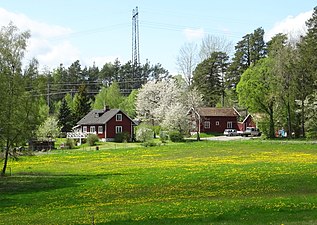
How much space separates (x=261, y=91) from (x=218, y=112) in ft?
86.1

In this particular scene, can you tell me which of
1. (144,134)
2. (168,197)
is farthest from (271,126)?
(168,197)

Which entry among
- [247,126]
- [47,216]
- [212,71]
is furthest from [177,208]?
[212,71]

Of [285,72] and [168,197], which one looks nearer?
[168,197]

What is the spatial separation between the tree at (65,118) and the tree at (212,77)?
32.2m

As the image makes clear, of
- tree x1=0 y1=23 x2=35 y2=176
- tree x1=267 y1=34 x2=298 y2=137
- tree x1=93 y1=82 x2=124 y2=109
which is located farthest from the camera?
tree x1=93 y1=82 x2=124 y2=109

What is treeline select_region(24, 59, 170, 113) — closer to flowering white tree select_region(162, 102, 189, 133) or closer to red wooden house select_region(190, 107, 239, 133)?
red wooden house select_region(190, 107, 239, 133)

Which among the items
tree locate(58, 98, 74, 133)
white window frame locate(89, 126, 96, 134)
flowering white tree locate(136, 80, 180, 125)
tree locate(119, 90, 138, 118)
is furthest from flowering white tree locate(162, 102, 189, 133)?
tree locate(119, 90, 138, 118)

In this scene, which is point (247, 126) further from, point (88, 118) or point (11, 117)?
point (11, 117)

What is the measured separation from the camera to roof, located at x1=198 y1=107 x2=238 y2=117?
10450cm

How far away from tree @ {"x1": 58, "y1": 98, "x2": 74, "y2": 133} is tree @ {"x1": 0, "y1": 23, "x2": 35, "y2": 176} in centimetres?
6878

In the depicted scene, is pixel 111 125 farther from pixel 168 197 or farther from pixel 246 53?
pixel 168 197

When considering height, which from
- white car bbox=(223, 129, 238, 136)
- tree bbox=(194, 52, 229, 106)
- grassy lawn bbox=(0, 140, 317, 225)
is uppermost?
tree bbox=(194, 52, 229, 106)

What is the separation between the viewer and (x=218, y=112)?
10638cm

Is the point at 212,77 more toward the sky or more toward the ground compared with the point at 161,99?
more toward the sky
